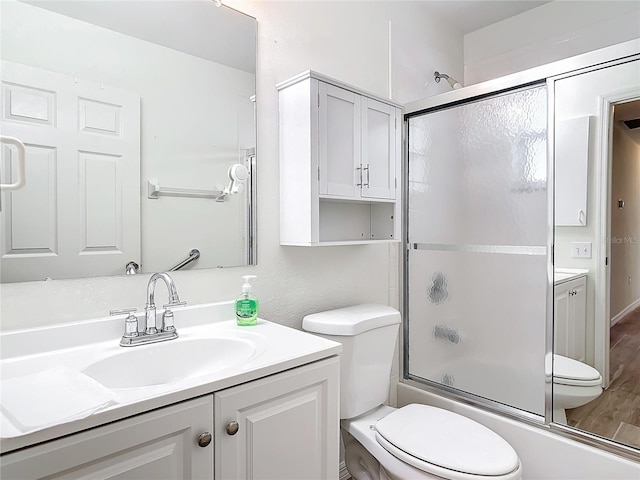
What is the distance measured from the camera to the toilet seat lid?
47.6 inches

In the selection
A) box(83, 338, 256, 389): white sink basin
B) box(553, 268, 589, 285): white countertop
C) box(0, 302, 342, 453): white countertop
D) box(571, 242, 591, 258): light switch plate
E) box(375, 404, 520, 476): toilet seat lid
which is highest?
box(571, 242, 591, 258): light switch plate

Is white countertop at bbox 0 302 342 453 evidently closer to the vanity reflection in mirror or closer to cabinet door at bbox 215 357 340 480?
cabinet door at bbox 215 357 340 480

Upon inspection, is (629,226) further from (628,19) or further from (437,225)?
(628,19)

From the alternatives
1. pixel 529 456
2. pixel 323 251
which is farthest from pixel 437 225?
pixel 529 456

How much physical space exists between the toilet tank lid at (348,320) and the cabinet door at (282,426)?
369 mm

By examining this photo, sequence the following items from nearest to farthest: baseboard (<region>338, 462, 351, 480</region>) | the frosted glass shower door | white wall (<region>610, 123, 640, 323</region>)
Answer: white wall (<region>610, 123, 640, 323</region>), the frosted glass shower door, baseboard (<region>338, 462, 351, 480</region>)

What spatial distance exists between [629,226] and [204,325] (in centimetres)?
150

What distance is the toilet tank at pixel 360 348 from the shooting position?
151cm

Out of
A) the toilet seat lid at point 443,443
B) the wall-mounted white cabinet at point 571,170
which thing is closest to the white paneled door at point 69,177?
the toilet seat lid at point 443,443

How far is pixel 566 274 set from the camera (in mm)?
1543

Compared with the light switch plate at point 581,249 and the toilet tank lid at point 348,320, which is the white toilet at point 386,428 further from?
the light switch plate at point 581,249

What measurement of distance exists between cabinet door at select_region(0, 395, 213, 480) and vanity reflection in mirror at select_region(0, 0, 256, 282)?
21.4 inches

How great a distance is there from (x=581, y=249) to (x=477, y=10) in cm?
160

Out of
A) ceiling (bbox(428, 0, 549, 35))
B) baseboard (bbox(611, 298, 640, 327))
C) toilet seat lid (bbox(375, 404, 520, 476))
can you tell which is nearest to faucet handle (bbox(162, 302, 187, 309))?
toilet seat lid (bbox(375, 404, 520, 476))
